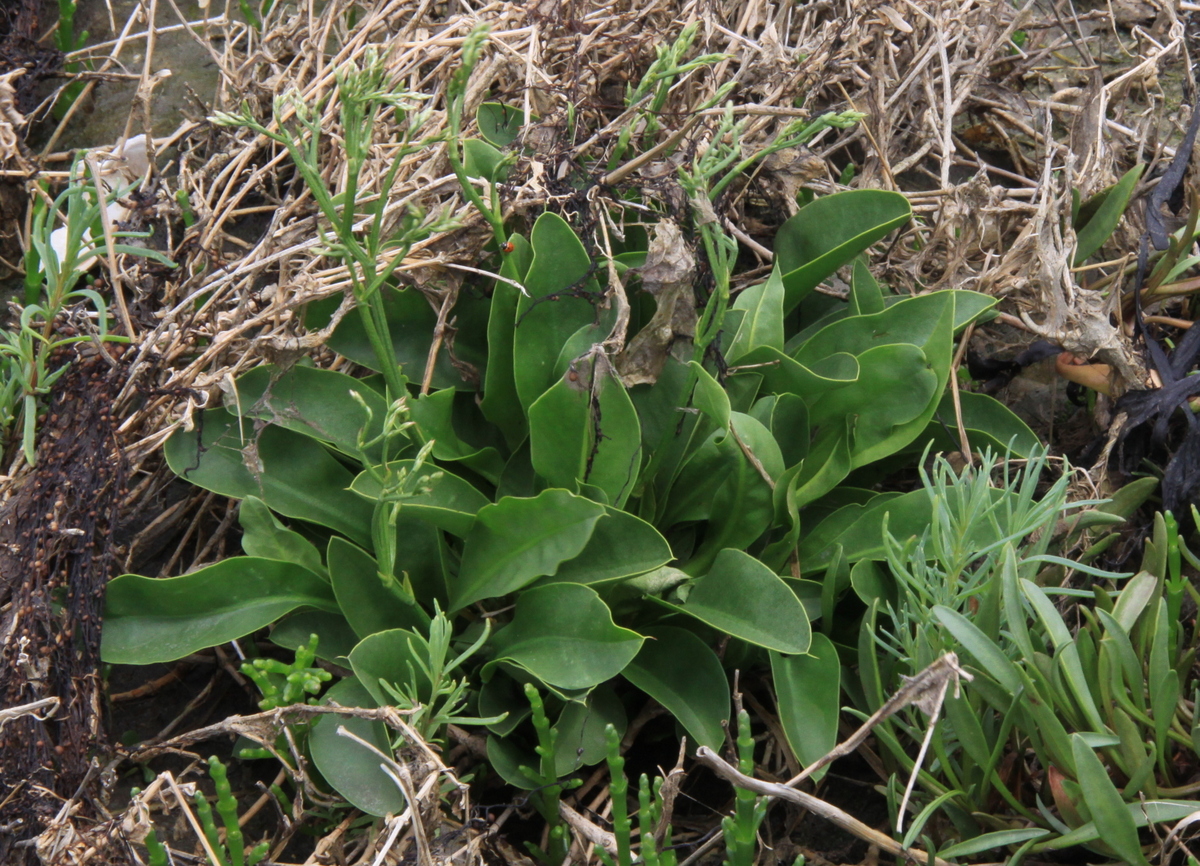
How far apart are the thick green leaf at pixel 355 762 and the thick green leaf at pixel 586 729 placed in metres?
0.22

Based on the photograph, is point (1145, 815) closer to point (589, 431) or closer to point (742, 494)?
point (742, 494)

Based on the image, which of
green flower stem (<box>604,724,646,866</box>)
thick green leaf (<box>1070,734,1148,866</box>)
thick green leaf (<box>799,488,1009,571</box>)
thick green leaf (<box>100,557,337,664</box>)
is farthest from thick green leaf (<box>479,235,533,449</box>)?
thick green leaf (<box>1070,734,1148,866</box>)

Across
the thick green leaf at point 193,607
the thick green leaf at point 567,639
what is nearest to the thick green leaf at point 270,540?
the thick green leaf at point 193,607

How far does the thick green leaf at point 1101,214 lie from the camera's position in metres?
1.73

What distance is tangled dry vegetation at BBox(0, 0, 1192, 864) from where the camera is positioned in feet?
4.35

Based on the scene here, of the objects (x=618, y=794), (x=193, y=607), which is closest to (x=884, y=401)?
(x=618, y=794)

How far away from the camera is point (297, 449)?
152 cm

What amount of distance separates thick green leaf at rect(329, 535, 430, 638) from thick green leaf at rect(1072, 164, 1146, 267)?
50.7 inches

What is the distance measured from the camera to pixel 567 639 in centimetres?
131

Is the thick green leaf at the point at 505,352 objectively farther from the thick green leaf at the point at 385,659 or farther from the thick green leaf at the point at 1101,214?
the thick green leaf at the point at 1101,214

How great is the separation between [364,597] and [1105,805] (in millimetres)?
960

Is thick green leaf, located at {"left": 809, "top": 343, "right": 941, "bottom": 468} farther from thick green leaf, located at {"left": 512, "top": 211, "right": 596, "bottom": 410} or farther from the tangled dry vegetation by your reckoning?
thick green leaf, located at {"left": 512, "top": 211, "right": 596, "bottom": 410}

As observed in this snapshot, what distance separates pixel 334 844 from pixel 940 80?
1.96 metres

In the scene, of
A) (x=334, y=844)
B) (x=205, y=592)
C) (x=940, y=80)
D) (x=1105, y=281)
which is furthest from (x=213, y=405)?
(x=940, y=80)
